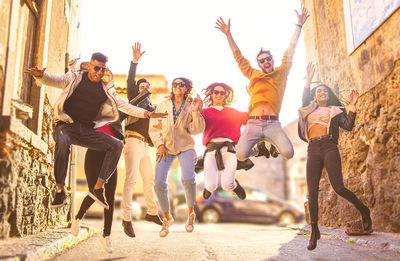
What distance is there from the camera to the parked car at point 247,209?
696 inches

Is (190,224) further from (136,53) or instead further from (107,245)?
(136,53)

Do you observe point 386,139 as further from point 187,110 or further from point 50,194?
point 50,194

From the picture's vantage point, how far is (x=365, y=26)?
7.07 m

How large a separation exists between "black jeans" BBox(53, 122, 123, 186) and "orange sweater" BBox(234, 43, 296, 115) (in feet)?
6.70

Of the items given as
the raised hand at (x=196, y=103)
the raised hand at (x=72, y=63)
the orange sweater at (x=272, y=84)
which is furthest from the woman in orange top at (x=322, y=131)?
the raised hand at (x=72, y=63)

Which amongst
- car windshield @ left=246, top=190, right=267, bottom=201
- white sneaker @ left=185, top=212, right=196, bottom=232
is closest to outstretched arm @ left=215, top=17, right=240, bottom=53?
white sneaker @ left=185, top=212, right=196, bottom=232

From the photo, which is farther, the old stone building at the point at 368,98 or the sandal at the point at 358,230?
the old stone building at the point at 368,98

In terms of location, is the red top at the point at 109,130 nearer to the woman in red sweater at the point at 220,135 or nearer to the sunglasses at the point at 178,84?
the sunglasses at the point at 178,84

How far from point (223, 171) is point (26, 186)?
281cm

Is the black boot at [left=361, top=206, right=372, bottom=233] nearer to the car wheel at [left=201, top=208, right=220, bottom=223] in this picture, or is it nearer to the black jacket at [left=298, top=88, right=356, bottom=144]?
the black jacket at [left=298, top=88, right=356, bottom=144]

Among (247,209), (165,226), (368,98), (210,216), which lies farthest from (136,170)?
(247,209)

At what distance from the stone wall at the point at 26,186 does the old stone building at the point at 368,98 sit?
544cm

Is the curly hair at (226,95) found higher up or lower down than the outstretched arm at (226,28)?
lower down

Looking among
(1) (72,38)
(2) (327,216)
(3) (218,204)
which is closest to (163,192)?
(2) (327,216)
